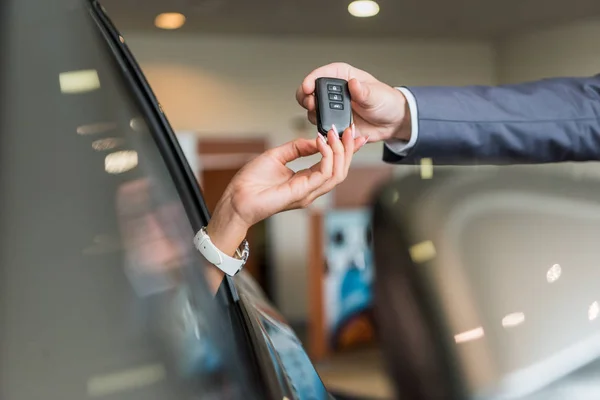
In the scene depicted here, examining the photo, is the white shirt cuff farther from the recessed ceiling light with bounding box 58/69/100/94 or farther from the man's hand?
the recessed ceiling light with bounding box 58/69/100/94

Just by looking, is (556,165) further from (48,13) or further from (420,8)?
(48,13)

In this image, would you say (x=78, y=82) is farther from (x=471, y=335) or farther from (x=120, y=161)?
(x=471, y=335)

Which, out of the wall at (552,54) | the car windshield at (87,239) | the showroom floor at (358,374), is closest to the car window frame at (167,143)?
the car windshield at (87,239)

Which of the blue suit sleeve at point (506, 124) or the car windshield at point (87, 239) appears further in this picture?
the blue suit sleeve at point (506, 124)

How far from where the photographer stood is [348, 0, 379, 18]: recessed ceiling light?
0.49 meters

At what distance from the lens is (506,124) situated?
50 cm

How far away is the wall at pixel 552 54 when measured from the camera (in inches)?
19.0

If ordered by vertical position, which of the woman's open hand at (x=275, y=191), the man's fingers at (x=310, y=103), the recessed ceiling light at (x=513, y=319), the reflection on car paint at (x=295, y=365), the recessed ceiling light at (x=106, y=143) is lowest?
the reflection on car paint at (x=295, y=365)

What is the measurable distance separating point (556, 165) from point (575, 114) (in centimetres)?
6

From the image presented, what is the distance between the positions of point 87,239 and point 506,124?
0.35 metres

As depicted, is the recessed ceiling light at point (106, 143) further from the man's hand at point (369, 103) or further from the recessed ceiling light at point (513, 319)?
the recessed ceiling light at point (513, 319)

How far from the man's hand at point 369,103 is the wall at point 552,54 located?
0.09 metres

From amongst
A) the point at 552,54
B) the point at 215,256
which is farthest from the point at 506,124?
the point at 215,256

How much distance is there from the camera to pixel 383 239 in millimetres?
450
